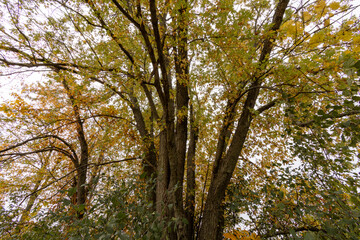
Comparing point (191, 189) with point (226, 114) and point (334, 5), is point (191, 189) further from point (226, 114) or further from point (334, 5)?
point (334, 5)

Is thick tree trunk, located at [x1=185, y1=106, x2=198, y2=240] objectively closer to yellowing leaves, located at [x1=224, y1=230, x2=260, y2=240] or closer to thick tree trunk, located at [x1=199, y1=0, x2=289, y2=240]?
thick tree trunk, located at [x1=199, y1=0, x2=289, y2=240]

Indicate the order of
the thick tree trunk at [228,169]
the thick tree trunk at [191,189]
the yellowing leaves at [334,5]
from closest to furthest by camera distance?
the yellowing leaves at [334,5]
the thick tree trunk at [228,169]
the thick tree trunk at [191,189]

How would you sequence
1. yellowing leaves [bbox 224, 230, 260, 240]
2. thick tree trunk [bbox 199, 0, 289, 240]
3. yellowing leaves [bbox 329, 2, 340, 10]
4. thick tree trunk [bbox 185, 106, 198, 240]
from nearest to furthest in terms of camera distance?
yellowing leaves [bbox 224, 230, 260, 240]
yellowing leaves [bbox 329, 2, 340, 10]
thick tree trunk [bbox 199, 0, 289, 240]
thick tree trunk [bbox 185, 106, 198, 240]

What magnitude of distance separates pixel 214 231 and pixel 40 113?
586 cm

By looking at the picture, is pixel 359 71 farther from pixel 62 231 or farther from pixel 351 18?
pixel 62 231

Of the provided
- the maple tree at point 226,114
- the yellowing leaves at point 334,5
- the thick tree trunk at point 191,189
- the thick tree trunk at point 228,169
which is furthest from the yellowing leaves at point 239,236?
the yellowing leaves at point 334,5

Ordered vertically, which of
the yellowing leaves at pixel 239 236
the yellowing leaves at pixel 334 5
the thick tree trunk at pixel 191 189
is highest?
the yellowing leaves at pixel 334 5

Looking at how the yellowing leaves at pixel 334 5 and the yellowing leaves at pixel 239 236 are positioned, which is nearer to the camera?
the yellowing leaves at pixel 239 236

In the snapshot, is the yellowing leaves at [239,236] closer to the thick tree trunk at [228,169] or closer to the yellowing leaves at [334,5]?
the thick tree trunk at [228,169]

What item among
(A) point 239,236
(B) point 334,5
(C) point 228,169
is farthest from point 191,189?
(B) point 334,5

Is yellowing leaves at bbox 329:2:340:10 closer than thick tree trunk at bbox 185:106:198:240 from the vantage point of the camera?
Yes

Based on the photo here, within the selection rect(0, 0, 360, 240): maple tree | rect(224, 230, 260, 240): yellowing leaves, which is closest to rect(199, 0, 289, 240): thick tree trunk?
rect(0, 0, 360, 240): maple tree

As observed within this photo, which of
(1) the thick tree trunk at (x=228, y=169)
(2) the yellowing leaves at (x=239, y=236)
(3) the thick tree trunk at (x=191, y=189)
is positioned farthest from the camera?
(3) the thick tree trunk at (x=191, y=189)

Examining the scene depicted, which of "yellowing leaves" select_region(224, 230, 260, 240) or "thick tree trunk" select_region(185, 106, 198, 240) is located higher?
"thick tree trunk" select_region(185, 106, 198, 240)
